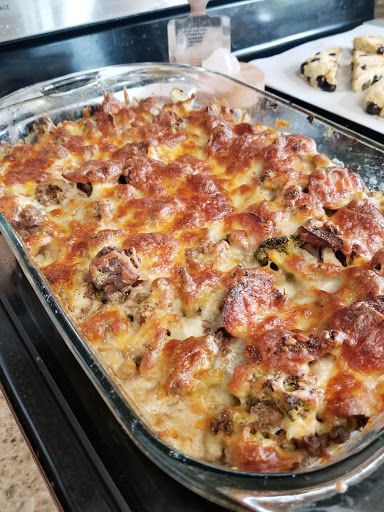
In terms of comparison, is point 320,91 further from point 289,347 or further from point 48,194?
point 289,347

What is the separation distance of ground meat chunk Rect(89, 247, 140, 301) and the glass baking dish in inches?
5.2

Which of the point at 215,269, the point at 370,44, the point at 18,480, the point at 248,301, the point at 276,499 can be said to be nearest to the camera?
the point at 276,499

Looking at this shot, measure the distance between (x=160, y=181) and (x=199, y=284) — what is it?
1.54ft

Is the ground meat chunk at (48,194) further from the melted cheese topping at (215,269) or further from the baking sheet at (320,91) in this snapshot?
the baking sheet at (320,91)

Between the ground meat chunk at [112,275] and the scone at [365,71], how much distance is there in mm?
1729

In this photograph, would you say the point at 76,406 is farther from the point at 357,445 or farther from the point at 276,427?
the point at 357,445

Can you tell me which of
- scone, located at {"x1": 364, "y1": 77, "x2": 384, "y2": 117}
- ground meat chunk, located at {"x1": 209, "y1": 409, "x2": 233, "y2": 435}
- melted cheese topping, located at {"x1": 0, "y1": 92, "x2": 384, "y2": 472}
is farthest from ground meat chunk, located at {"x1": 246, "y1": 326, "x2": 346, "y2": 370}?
scone, located at {"x1": 364, "y1": 77, "x2": 384, "y2": 117}

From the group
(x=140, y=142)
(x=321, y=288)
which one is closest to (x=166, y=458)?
(x=321, y=288)

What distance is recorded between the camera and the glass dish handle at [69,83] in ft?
6.77

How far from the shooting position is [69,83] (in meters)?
2.10

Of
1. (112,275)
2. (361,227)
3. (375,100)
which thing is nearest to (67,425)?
(112,275)

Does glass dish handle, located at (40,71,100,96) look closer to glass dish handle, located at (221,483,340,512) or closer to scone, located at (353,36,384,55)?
scone, located at (353,36,384,55)

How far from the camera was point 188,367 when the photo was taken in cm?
110

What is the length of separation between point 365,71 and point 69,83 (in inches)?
53.5
